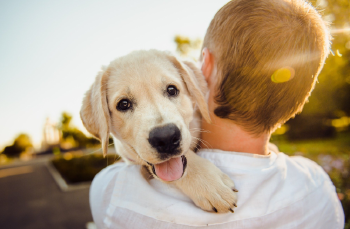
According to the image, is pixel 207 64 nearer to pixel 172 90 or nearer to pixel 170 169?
pixel 172 90

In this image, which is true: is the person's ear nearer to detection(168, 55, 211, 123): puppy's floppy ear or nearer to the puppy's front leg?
detection(168, 55, 211, 123): puppy's floppy ear

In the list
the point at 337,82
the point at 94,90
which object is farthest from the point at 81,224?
A: the point at 337,82

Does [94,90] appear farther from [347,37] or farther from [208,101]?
[347,37]

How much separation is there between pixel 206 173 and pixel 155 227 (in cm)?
61

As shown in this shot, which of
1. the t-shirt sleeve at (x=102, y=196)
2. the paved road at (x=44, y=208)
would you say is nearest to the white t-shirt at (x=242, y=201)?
the t-shirt sleeve at (x=102, y=196)

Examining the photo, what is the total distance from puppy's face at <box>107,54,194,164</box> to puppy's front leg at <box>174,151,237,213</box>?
214 mm

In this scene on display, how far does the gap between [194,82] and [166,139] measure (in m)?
0.84

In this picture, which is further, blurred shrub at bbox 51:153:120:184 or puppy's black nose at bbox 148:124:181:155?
blurred shrub at bbox 51:153:120:184

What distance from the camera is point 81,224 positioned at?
30.3 ft

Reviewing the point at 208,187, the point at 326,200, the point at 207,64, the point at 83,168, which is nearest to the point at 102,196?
the point at 208,187

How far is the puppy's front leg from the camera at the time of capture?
1911 millimetres

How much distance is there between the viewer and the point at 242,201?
6.36 ft

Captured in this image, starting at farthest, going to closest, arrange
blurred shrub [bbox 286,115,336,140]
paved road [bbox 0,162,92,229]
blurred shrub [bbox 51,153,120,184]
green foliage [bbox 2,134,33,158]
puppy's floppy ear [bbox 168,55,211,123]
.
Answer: green foliage [bbox 2,134,33,158], blurred shrub [bbox 286,115,336,140], blurred shrub [bbox 51,153,120,184], paved road [bbox 0,162,92,229], puppy's floppy ear [bbox 168,55,211,123]

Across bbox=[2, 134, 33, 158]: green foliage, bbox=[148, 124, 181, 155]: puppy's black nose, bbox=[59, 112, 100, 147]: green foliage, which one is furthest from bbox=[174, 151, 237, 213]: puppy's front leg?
bbox=[2, 134, 33, 158]: green foliage
